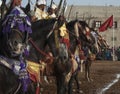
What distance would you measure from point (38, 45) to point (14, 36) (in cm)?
160

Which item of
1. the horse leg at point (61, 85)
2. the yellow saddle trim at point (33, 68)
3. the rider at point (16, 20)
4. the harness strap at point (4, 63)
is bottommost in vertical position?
the horse leg at point (61, 85)

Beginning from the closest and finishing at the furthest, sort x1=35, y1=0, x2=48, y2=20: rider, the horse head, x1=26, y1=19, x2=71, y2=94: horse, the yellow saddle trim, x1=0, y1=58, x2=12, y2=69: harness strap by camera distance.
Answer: the horse head → x1=0, y1=58, x2=12, y2=69: harness strap → the yellow saddle trim → x1=26, y1=19, x2=71, y2=94: horse → x1=35, y1=0, x2=48, y2=20: rider

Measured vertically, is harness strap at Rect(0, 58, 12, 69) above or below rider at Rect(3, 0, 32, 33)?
below

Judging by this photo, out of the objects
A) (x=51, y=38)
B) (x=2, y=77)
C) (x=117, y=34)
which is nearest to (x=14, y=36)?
(x=2, y=77)

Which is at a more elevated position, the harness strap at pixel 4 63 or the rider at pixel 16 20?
the rider at pixel 16 20

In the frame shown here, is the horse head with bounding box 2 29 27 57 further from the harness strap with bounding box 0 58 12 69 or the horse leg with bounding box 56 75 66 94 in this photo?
the horse leg with bounding box 56 75 66 94

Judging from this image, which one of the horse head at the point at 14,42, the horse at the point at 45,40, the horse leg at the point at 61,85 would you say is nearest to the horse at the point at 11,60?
the horse head at the point at 14,42

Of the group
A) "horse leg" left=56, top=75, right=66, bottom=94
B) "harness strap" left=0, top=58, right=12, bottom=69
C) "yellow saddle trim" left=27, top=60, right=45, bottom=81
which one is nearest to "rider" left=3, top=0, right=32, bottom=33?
"harness strap" left=0, top=58, right=12, bottom=69

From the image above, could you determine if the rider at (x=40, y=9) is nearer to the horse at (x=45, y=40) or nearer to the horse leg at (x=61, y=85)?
the horse leg at (x=61, y=85)

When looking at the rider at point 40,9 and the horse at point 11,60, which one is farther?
the rider at point 40,9

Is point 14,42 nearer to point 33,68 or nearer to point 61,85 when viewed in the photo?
point 33,68

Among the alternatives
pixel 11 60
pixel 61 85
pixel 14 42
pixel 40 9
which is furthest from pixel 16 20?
pixel 40 9

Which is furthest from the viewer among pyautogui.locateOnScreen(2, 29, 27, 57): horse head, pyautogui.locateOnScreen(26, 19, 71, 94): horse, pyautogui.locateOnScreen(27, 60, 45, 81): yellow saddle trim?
pyautogui.locateOnScreen(26, 19, 71, 94): horse

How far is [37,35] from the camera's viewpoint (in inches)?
350
